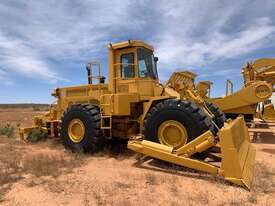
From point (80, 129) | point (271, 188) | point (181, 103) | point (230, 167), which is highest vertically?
point (181, 103)

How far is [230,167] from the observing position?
6.32 m

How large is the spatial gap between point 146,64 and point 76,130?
9.40 feet

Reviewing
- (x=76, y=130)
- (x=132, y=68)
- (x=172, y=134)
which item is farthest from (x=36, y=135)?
(x=172, y=134)

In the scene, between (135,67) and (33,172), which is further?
(135,67)

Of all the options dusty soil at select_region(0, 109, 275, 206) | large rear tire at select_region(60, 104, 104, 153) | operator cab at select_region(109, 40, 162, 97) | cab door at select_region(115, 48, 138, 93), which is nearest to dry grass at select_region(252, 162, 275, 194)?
dusty soil at select_region(0, 109, 275, 206)

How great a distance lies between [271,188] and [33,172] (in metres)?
4.91

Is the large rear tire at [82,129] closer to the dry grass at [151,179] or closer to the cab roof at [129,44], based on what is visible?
the cab roof at [129,44]

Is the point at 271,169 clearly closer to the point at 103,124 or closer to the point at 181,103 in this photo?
the point at 181,103

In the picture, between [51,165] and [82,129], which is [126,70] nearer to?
[82,129]

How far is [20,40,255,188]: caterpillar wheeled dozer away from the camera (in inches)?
279

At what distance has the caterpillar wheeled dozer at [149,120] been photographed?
708cm

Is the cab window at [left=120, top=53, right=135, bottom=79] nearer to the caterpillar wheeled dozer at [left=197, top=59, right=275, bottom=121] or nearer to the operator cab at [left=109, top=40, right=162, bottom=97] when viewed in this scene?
the operator cab at [left=109, top=40, right=162, bottom=97]

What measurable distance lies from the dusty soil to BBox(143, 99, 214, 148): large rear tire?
2.18ft

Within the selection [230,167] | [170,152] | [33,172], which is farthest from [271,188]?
[33,172]
